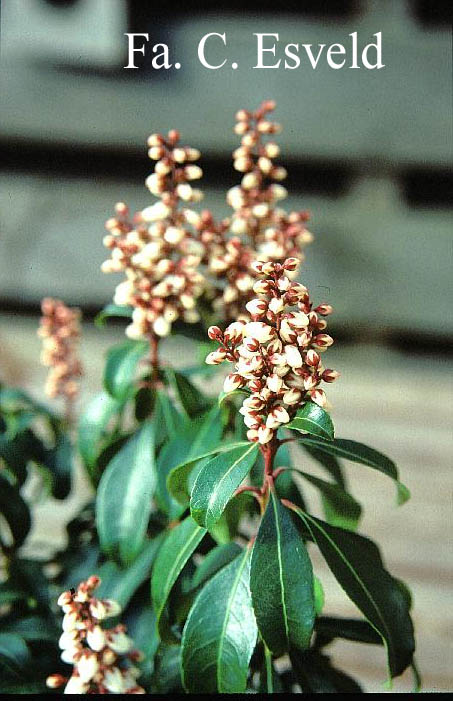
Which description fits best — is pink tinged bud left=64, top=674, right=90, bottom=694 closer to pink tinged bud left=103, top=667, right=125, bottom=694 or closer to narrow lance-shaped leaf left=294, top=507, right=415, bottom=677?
pink tinged bud left=103, top=667, right=125, bottom=694

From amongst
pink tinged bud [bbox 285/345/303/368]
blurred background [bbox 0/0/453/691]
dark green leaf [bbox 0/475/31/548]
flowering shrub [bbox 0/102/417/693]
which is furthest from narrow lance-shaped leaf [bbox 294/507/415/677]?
blurred background [bbox 0/0/453/691]

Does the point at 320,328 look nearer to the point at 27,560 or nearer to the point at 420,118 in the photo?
the point at 27,560

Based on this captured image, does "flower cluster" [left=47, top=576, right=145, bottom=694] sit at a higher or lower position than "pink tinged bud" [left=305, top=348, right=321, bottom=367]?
lower

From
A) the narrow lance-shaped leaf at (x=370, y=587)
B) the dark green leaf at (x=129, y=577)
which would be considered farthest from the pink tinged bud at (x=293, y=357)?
the dark green leaf at (x=129, y=577)

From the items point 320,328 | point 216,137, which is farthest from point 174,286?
point 216,137

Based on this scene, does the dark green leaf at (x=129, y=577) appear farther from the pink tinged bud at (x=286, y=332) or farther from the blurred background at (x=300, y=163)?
the blurred background at (x=300, y=163)

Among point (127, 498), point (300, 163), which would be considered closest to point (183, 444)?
point (127, 498)

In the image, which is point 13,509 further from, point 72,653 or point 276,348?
point 276,348
